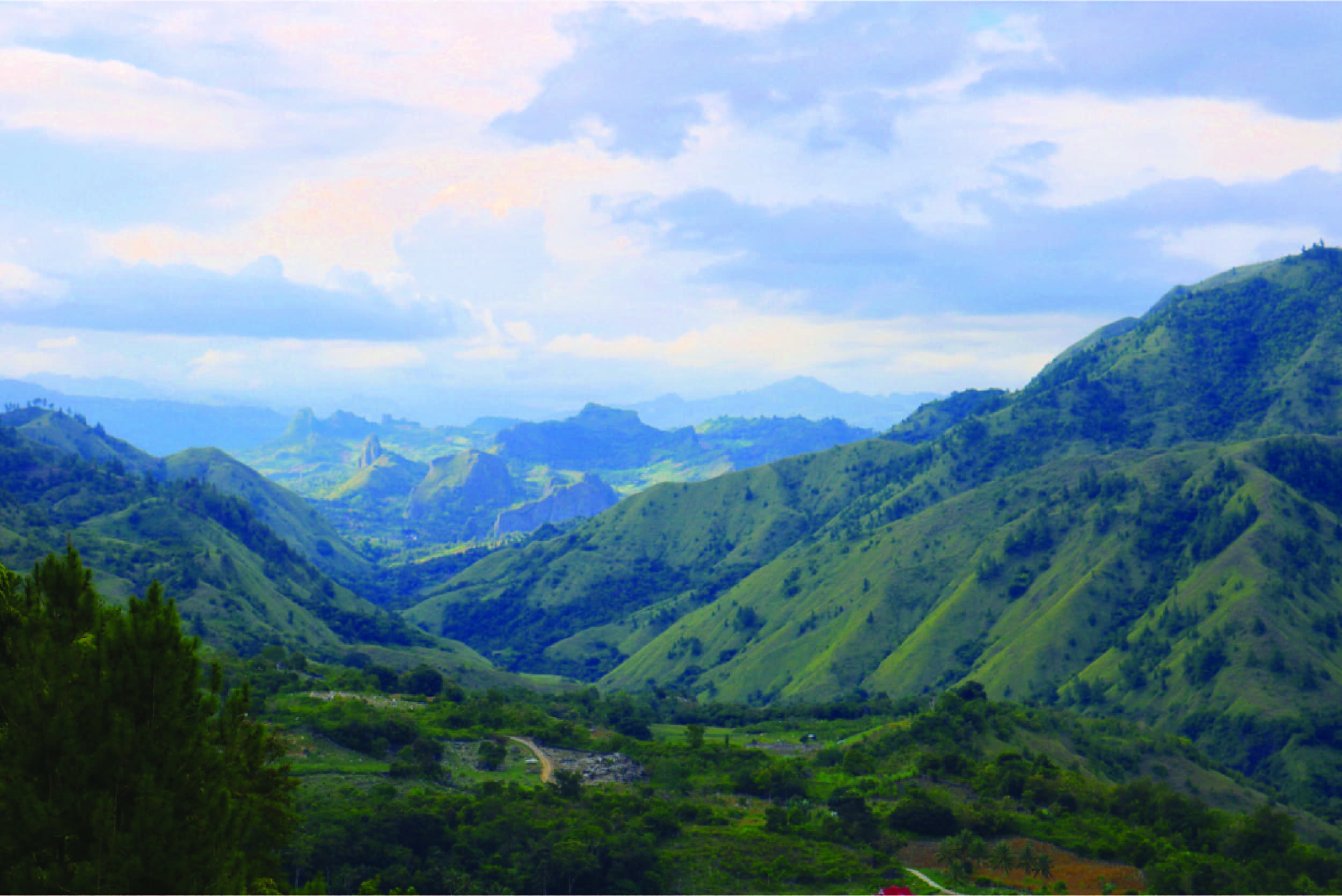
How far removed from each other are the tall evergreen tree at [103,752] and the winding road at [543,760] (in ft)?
216

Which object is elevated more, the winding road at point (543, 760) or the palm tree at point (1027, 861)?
the winding road at point (543, 760)

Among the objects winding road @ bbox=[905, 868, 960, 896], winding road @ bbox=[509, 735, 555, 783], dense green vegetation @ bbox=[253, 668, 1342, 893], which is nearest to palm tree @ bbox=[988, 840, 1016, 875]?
dense green vegetation @ bbox=[253, 668, 1342, 893]

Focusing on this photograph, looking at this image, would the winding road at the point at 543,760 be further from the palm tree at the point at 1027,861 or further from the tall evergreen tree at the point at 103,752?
the tall evergreen tree at the point at 103,752

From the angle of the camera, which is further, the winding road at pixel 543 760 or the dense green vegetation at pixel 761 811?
the winding road at pixel 543 760

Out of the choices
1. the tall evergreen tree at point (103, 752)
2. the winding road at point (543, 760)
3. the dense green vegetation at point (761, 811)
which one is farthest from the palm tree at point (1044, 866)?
the tall evergreen tree at point (103, 752)

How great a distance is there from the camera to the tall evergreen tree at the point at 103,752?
23.7 metres

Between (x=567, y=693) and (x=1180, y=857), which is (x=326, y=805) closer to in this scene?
(x=1180, y=857)

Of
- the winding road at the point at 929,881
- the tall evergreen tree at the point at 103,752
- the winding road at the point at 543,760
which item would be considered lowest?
the winding road at the point at 929,881

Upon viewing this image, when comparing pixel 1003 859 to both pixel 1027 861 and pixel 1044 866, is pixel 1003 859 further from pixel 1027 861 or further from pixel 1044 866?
pixel 1044 866

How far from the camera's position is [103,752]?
24141 mm

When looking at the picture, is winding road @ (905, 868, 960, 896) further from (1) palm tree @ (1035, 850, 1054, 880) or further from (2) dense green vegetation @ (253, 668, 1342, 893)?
(1) palm tree @ (1035, 850, 1054, 880)

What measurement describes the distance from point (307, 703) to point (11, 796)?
81319mm

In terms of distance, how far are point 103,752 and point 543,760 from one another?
256ft

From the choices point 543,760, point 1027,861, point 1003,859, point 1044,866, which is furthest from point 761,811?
point 1044,866
